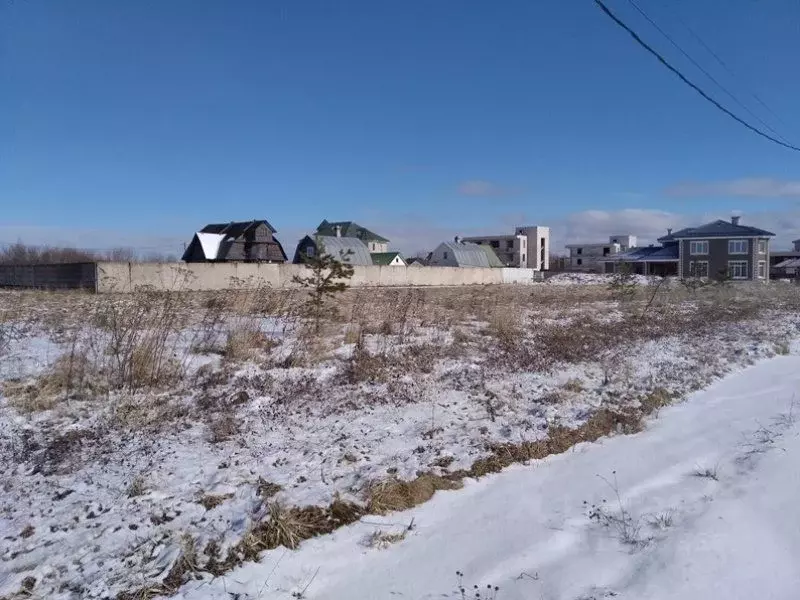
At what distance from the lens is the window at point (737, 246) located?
2453 inches

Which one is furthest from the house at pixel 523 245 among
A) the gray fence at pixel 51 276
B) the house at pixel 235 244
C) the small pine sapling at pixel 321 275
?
the small pine sapling at pixel 321 275

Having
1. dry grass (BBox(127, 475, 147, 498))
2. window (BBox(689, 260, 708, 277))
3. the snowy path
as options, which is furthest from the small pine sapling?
window (BBox(689, 260, 708, 277))

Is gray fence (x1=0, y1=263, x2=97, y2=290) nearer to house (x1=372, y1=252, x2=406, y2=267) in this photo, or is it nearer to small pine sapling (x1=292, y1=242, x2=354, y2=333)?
small pine sapling (x1=292, y1=242, x2=354, y2=333)

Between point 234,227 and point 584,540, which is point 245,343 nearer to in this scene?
point 584,540

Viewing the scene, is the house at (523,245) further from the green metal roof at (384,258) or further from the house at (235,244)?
the house at (235,244)

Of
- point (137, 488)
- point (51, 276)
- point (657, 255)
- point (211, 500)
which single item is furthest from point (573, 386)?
point (657, 255)

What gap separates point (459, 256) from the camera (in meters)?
78.8

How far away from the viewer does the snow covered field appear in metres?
3.52

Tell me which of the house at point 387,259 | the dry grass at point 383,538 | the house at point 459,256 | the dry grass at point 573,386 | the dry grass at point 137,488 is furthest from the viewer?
the house at point 459,256

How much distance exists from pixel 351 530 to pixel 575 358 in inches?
272

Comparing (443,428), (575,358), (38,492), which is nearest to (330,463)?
(443,428)

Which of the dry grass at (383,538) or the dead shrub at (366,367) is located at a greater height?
the dead shrub at (366,367)

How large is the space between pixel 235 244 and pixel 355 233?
30799 mm

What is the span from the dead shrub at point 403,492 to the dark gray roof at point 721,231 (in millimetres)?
70193
